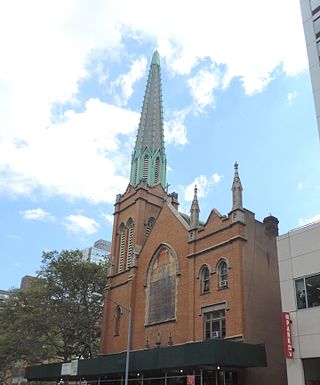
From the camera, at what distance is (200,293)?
3284 cm

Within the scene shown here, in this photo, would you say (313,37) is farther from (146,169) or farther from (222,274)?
(146,169)

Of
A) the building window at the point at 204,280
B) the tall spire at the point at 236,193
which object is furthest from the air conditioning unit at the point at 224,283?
the tall spire at the point at 236,193

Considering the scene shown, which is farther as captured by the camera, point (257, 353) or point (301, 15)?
point (301, 15)

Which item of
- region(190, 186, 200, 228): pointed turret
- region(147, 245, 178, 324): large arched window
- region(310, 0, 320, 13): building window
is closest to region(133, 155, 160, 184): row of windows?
region(147, 245, 178, 324): large arched window

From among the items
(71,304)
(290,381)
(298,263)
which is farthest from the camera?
(71,304)

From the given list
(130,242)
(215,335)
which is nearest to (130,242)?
(130,242)

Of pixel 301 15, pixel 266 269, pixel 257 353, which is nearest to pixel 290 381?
pixel 257 353

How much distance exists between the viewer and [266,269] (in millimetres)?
32375

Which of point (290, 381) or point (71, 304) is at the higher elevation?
point (71, 304)

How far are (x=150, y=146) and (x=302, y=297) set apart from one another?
2929cm

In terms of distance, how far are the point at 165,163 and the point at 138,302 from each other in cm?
1727

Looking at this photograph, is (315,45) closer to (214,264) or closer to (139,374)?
(214,264)

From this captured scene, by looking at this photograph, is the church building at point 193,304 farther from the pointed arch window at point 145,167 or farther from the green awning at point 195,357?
the pointed arch window at point 145,167

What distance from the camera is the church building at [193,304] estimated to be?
92.6 feet
